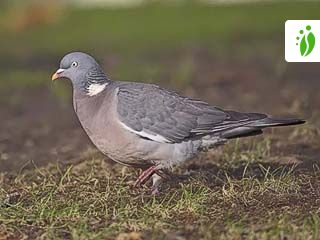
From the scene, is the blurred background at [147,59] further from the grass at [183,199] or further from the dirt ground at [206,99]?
the grass at [183,199]

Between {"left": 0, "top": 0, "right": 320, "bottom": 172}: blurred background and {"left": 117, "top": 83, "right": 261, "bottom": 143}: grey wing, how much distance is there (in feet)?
4.16

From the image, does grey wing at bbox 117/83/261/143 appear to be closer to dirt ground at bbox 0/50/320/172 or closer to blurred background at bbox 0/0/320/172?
dirt ground at bbox 0/50/320/172

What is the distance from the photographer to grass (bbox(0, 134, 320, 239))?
4.74 metres

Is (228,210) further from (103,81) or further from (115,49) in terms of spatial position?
(115,49)

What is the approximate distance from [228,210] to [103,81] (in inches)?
46.1

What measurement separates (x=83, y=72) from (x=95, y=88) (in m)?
0.14

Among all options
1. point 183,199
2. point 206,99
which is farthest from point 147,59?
point 183,199

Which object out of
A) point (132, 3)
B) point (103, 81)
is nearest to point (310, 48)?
point (103, 81)

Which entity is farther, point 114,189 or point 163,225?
point 114,189

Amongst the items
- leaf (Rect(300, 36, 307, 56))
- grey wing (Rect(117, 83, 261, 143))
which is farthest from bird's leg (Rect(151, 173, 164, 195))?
leaf (Rect(300, 36, 307, 56))

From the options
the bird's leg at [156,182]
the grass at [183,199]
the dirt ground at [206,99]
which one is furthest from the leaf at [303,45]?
the bird's leg at [156,182]

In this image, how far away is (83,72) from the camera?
5.74 meters

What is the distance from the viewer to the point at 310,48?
827 centimetres

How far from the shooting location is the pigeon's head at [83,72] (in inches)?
225
